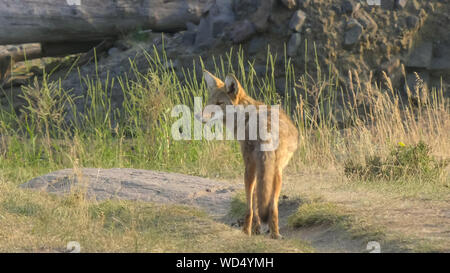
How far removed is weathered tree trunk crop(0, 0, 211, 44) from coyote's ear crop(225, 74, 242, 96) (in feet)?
22.6

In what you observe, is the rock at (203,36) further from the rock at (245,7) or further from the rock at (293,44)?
the rock at (293,44)

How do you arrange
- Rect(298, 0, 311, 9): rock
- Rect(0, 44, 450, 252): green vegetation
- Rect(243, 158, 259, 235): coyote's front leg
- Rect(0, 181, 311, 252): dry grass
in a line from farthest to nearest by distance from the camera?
Rect(298, 0, 311, 9): rock < Rect(243, 158, 259, 235): coyote's front leg < Rect(0, 44, 450, 252): green vegetation < Rect(0, 181, 311, 252): dry grass

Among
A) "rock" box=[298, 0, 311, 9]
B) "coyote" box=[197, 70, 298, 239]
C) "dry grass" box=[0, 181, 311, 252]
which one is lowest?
"dry grass" box=[0, 181, 311, 252]

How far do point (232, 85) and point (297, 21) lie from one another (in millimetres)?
6113

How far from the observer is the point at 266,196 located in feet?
17.2

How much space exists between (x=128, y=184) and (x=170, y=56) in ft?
16.8

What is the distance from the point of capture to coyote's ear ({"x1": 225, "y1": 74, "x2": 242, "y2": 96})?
5.54 m

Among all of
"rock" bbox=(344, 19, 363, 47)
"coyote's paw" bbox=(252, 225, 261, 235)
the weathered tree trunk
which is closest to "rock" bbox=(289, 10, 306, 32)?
"rock" bbox=(344, 19, 363, 47)

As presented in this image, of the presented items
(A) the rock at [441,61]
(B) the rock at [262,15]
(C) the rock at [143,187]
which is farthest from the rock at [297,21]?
(C) the rock at [143,187]

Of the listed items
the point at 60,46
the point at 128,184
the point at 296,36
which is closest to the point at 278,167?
the point at 128,184

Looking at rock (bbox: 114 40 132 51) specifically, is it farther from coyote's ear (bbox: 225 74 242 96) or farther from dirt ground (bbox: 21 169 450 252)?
coyote's ear (bbox: 225 74 242 96)

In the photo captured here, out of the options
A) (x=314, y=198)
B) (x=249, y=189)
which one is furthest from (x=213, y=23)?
(x=249, y=189)
